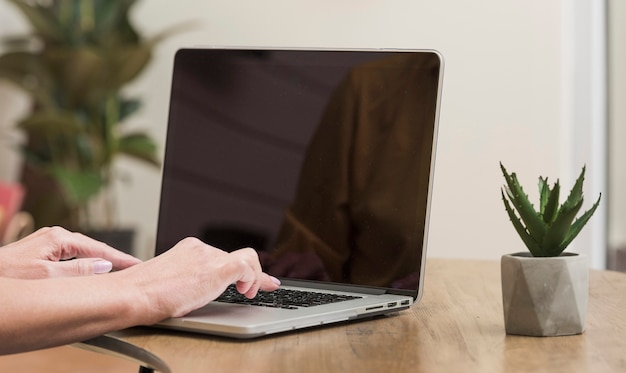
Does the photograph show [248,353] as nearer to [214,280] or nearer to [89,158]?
[214,280]

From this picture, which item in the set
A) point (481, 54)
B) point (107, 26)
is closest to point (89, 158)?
point (107, 26)

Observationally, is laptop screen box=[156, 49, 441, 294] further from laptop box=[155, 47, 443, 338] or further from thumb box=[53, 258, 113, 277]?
thumb box=[53, 258, 113, 277]

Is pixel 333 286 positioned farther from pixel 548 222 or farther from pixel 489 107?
pixel 489 107

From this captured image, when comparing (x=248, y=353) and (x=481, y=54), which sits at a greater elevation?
(x=481, y=54)

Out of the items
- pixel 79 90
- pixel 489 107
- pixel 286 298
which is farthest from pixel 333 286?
pixel 79 90

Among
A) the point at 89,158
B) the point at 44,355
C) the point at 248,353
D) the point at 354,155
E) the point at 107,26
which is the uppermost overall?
the point at 107,26

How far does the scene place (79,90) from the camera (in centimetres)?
395

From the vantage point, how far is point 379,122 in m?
1.17

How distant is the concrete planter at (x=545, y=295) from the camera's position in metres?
0.91

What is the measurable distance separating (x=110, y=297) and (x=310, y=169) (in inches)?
16.5

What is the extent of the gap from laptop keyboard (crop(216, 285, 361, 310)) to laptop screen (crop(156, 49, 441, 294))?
7 centimetres

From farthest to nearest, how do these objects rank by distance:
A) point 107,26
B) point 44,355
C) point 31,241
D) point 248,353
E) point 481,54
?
point 107,26
point 44,355
point 481,54
point 31,241
point 248,353

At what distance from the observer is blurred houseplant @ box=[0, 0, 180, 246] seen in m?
3.82

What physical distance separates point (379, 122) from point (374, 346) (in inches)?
14.7
